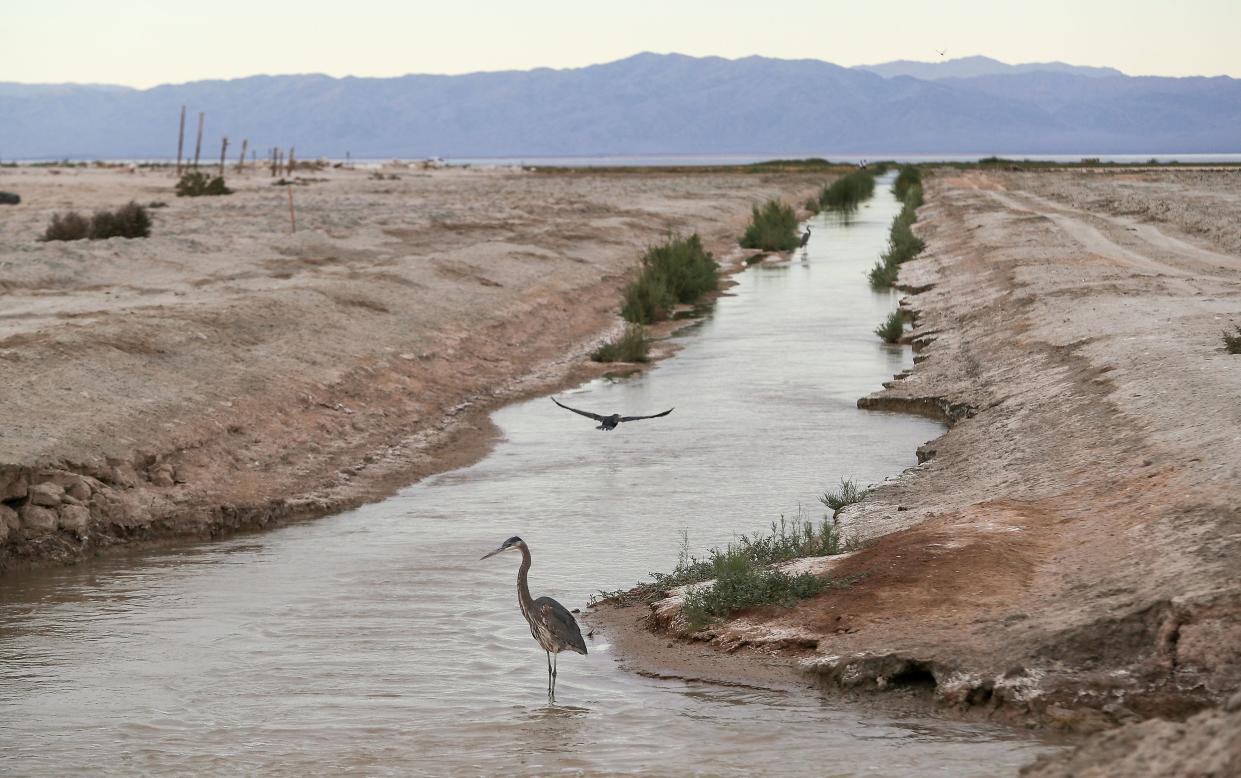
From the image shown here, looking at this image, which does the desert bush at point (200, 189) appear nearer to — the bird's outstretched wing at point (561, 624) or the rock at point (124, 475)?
the rock at point (124, 475)

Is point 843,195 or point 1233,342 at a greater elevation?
point 843,195

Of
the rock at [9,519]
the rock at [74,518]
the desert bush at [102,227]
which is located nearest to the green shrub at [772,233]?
the desert bush at [102,227]

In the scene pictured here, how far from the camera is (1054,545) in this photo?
925 cm

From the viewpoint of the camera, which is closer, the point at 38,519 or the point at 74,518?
the point at 38,519

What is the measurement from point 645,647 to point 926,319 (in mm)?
16429

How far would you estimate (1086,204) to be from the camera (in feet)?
163

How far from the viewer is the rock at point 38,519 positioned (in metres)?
11.7

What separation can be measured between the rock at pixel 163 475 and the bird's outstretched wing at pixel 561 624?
610 cm

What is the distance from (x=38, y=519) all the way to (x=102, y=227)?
71.8 feet

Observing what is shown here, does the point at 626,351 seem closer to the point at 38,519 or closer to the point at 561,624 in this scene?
the point at 38,519

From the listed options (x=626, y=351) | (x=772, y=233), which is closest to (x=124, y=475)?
(x=626, y=351)

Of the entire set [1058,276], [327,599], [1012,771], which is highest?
[1058,276]

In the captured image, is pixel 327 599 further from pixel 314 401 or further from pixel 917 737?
pixel 314 401

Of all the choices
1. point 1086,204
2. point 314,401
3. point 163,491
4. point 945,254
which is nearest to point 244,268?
point 314,401
